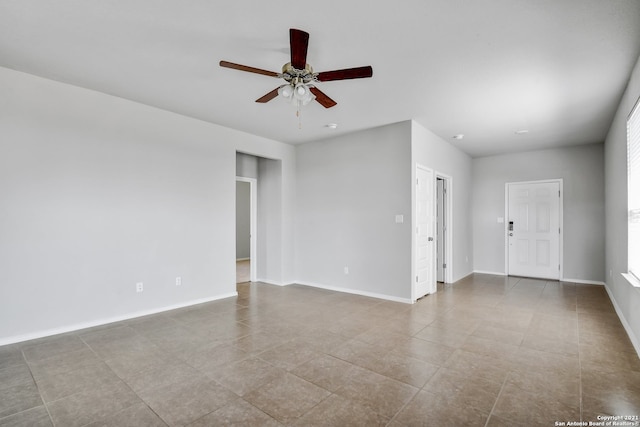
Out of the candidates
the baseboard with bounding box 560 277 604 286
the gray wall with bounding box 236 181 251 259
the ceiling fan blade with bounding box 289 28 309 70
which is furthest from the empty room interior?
the gray wall with bounding box 236 181 251 259

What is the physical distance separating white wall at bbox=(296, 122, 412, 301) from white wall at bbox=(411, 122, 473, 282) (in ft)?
1.48

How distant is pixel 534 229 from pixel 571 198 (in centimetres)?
87

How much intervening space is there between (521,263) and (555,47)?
5.27 m

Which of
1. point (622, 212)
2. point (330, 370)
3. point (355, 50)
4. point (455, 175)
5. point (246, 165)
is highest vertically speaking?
point (355, 50)

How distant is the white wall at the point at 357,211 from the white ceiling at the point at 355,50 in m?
0.85

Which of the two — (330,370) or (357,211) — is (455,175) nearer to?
(357,211)

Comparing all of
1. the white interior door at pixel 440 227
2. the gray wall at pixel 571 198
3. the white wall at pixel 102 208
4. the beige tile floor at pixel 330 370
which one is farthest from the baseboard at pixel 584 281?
the white wall at pixel 102 208

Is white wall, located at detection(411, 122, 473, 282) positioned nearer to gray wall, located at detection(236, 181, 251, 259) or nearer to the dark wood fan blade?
the dark wood fan blade

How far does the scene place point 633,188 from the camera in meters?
3.24

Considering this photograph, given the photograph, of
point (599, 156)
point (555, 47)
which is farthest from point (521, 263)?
point (555, 47)

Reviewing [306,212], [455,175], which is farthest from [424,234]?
[306,212]

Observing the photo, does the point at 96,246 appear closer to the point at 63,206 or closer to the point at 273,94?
the point at 63,206

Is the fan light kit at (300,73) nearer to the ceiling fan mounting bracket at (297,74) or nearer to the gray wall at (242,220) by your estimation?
the ceiling fan mounting bracket at (297,74)

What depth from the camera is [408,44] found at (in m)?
2.64
